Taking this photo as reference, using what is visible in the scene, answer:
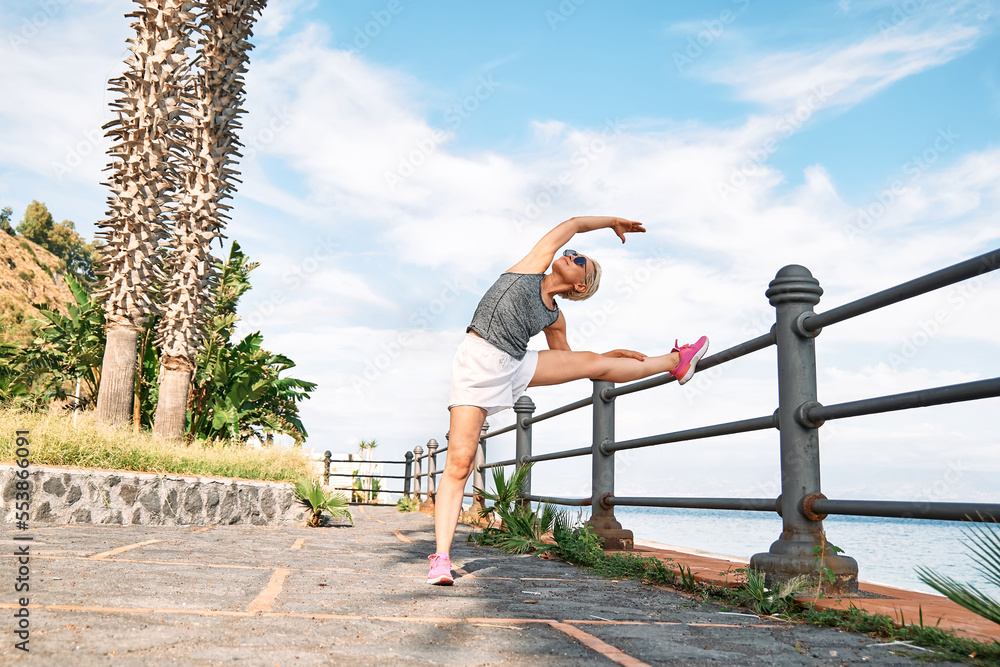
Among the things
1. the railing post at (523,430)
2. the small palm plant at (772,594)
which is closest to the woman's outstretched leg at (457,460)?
the small palm plant at (772,594)

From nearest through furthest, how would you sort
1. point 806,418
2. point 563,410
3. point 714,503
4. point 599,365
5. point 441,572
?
point 806,418, point 441,572, point 714,503, point 599,365, point 563,410

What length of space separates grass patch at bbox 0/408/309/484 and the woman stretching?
4.82 m

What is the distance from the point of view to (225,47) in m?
10.2

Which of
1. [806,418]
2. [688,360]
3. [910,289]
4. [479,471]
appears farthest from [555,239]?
[479,471]

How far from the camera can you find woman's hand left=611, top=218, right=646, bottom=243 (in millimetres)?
3699

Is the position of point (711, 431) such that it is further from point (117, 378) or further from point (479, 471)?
point (117, 378)

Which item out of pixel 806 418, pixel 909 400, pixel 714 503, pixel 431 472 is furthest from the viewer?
pixel 431 472

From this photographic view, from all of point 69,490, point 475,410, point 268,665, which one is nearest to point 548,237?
point 475,410

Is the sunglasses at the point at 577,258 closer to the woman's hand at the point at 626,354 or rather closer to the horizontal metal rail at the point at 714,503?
the woman's hand at the point at 626,354

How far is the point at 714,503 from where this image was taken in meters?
3.20

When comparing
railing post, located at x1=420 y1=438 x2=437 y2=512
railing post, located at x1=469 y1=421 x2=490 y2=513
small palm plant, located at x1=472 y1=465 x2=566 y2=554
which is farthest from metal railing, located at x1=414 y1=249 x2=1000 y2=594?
railing post, located at x1=420 y1=438 x2=437 y2=512

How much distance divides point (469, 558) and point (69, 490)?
418 centimetres

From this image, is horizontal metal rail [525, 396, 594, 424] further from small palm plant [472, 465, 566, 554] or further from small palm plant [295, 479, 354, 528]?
small palm plant [295, 479, 354, 528]

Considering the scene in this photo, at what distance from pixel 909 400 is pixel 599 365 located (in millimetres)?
1640
